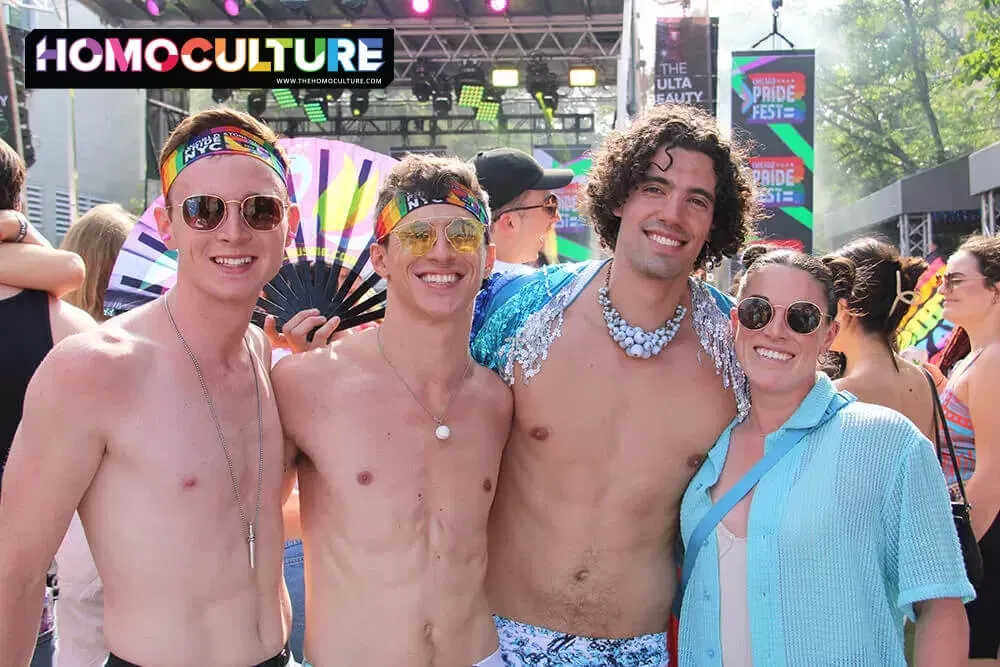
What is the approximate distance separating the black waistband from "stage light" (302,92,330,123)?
1442 cm

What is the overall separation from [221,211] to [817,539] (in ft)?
4.92

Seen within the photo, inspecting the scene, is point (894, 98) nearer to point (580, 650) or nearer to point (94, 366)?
point (580, 650)

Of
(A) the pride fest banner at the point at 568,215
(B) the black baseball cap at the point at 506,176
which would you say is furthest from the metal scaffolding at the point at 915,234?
(B) the black baseball cap at the point at 506,176

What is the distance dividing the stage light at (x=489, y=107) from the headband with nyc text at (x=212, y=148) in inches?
558

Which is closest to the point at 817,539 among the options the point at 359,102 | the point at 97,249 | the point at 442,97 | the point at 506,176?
the point at 506,176

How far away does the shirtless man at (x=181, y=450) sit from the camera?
5.42 ft

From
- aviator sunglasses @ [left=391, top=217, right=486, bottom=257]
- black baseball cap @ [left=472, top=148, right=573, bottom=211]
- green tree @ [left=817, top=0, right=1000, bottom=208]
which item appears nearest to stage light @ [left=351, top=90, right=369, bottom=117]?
black baseball cap @ [left=472, top=148, right=573, bottom=211]

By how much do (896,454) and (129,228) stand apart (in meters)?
2.66

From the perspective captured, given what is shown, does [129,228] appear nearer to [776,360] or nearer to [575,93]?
[776,360]

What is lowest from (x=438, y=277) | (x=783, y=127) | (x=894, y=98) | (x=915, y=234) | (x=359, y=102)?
(x=438, y=277)

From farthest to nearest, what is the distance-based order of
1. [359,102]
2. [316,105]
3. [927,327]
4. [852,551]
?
[359,102] → [316,105] → [927,327] → [852,551]

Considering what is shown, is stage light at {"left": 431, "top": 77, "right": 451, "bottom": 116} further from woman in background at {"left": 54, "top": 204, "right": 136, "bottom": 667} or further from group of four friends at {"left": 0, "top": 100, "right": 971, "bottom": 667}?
woman in background at {"left": 54, "top": 204, "right": 136, "bottom": 667}

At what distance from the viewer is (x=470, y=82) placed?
14.8 meters

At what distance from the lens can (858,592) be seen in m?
1.87
